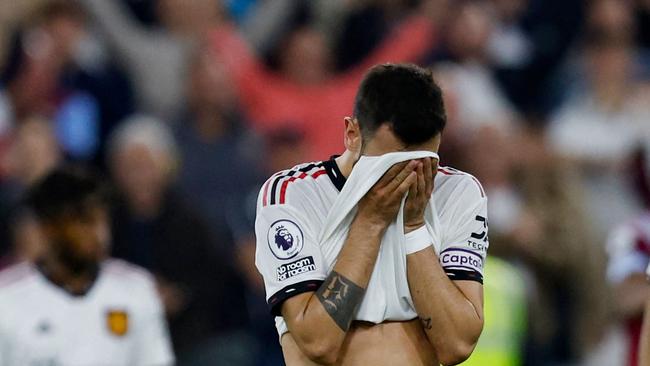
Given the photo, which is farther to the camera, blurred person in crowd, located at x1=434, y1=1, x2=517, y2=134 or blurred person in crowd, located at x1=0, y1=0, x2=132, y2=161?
blurred person in crowd, located at x1=434, y1=1, x2=517, y2=134

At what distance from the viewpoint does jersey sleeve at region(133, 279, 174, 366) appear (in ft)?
18.6

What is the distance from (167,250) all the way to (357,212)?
4.22 meters

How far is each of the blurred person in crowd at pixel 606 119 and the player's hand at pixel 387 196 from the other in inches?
205

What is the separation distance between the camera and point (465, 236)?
3805 mm

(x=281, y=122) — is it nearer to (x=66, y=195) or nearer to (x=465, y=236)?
(x=66, y=195)

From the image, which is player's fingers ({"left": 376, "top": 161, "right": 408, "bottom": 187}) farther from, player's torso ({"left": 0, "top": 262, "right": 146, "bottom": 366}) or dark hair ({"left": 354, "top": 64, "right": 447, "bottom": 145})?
player's torso ({"left": 0, "top": 262, "right": 146, "bottom": 366})

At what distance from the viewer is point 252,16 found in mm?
9711

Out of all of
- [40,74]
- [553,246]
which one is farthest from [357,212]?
[40,74]

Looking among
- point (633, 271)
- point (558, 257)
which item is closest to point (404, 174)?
point (633, 271)

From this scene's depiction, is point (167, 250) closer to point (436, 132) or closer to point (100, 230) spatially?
point (100, 230)

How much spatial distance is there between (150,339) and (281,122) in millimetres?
3485

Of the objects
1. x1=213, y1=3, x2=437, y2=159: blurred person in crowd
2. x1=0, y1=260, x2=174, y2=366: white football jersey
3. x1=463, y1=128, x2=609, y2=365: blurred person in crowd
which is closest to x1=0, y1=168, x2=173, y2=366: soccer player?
x1=0, y1=260, x2=174, y2=366: white football jersey

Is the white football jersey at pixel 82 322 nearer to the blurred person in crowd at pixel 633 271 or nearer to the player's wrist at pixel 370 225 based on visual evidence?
the blurred person in crowd at pixel 633 271

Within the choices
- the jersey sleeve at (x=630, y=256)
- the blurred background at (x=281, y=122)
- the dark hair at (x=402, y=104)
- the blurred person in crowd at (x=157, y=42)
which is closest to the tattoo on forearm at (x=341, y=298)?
the dark hair at (x=402, y=104)
